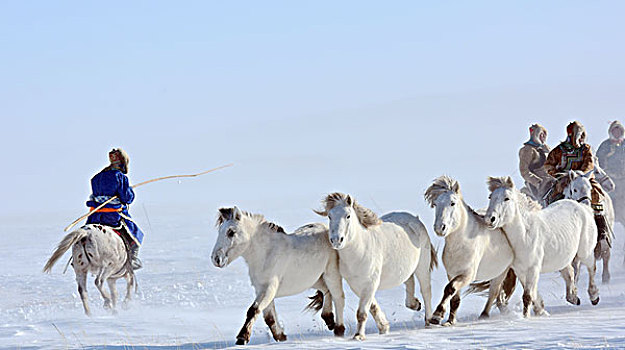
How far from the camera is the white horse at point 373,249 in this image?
855 cm

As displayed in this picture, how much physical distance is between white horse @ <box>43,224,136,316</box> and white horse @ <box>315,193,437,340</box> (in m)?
3.31

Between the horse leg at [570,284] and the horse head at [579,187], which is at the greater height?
the horse head at [579,187]

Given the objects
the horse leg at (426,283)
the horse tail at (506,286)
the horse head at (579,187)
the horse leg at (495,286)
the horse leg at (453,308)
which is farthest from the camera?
the horse head at (579,187)

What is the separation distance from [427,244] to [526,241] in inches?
46.8

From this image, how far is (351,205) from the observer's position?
28.5 feet

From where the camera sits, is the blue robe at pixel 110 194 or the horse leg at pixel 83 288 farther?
the blue robe at pixel 110 194

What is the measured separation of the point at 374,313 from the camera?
361 inches

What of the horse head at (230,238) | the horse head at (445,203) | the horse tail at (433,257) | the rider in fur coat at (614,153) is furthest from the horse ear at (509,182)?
the rider in fur coat at (614,153)

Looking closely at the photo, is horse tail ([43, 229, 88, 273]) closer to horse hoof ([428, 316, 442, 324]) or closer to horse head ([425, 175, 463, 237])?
horse head ([425, 175, 463, 237])

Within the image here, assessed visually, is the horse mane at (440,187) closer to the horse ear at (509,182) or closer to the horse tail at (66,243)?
the horse ear at (509,182)

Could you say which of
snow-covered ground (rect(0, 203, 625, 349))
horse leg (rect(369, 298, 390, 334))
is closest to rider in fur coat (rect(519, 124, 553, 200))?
snow-covered ground (rect(0, 203, 625, 349))

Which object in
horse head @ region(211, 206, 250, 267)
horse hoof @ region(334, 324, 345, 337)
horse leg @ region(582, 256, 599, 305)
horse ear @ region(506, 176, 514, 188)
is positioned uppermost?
horse ear @ region(506, 176, 514, 188)

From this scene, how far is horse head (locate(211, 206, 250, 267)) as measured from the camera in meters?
8.36

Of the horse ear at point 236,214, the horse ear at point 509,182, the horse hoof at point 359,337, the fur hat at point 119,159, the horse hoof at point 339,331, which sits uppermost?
the fur hat at point 119,159
